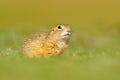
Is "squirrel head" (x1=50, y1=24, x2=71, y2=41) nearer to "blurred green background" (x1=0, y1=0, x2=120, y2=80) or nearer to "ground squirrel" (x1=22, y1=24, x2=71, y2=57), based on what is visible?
"ground squirrel" (x1=22, y1=24, x2=71, y2=57)

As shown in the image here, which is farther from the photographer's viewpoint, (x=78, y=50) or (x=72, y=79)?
(x=78, y=50)

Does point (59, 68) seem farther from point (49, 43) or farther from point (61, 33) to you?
point (61, 33)

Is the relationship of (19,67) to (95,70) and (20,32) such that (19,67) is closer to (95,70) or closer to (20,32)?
(95,70)

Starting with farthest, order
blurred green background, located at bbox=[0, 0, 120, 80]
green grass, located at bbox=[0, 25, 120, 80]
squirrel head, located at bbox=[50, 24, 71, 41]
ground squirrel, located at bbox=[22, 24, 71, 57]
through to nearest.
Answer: squirrel head, located at bbox=[50, 24, 71, 41]
ground squirrel, located at bbox=[22, 24, 71, 57]
blurred green background, located at bbox=[0, 0, 120, 80]
green grass, located at bbox=[0, 25, 120, 80]

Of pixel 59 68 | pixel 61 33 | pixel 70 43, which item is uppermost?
pixel 70 43

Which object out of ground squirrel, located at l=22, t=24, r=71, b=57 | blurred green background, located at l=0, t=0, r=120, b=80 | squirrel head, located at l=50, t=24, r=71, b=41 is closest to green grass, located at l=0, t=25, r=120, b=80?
blurred green background, located at l=0, t=0, r=120, b=80

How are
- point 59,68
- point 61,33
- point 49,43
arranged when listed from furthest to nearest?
point 61,33 < point 49,43 < point 59,68

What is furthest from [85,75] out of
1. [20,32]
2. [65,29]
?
[20,32]

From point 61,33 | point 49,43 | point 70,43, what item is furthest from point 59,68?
point 70,43
